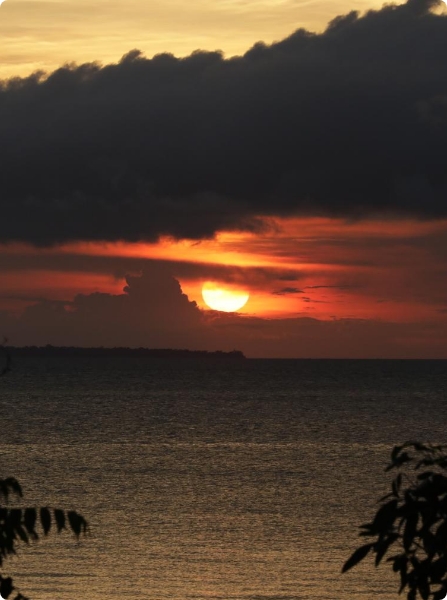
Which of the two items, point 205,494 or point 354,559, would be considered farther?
point 205,494

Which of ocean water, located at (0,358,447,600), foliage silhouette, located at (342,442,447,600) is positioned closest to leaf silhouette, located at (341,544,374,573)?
foliage silhouette, located at (342,442,447,600)

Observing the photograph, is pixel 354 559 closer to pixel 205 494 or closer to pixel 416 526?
pixel 416 526

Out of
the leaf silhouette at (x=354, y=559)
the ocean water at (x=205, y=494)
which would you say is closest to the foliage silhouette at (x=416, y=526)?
the leaf silhouette at (x=354, y=559)

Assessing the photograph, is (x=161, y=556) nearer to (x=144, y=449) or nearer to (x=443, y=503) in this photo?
(x=443, y=503)

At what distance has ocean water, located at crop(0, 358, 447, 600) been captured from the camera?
2848 cm

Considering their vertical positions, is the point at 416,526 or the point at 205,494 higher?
the point at 416,526

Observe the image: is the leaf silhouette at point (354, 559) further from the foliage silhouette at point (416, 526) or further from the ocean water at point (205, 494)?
the ocean water at point (205, 494)

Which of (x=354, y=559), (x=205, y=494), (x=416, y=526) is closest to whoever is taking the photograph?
(x=354, y=559)

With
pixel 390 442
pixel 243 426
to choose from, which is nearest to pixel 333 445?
pixel 390 442

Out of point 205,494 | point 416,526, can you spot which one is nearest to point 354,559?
point 416,526

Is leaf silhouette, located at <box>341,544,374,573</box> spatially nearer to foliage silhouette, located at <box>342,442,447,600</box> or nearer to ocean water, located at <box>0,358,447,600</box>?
foliage silhouette, located at <box>342,442,447,600</box>

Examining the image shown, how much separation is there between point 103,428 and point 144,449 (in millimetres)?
22340

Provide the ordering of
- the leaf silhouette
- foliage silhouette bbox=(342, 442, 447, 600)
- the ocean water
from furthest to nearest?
the ocean water, foliage silhouette bbox=(342, 442, 447, 600), the leaf silhouette

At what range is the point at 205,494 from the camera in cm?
4962
